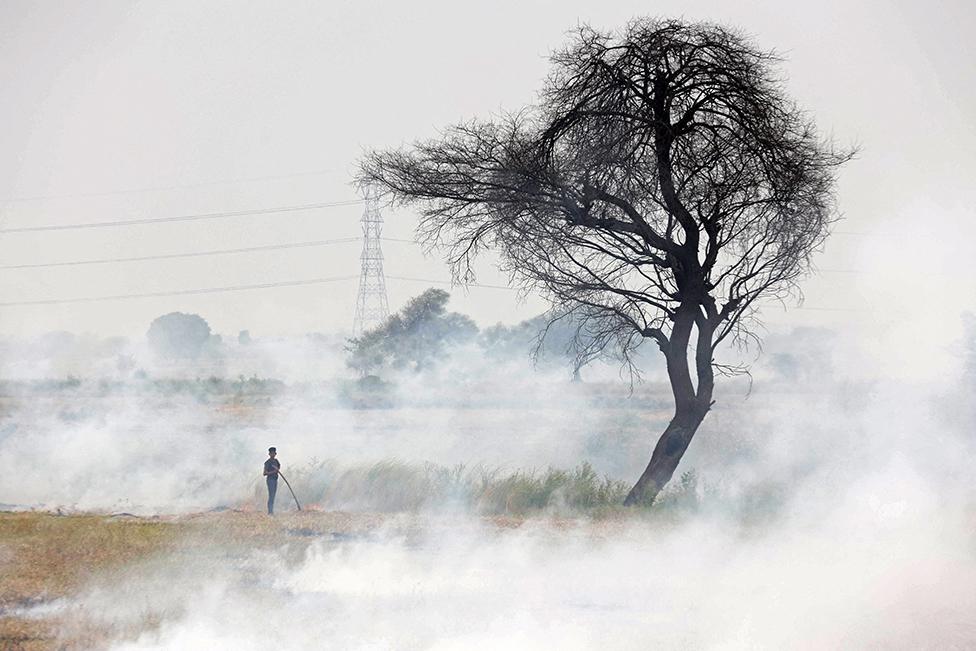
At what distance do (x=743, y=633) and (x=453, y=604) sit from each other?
3.27 metres

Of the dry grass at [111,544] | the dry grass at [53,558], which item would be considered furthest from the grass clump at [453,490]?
the dry grass at [53,558]

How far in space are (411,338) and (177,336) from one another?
47227 millimetres

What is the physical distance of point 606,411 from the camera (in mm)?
45719

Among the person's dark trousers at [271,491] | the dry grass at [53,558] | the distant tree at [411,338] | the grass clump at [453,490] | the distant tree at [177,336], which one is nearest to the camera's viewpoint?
the dry grass at [53,558]

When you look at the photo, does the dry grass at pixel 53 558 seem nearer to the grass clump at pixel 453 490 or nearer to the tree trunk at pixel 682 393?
the grass clump at pixel 453 490

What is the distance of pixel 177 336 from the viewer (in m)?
112

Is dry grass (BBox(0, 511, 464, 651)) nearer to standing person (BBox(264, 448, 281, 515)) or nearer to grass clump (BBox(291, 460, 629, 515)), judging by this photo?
standing person (BBox(264, 448, 281, 515))

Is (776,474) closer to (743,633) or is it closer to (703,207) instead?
(703,207)

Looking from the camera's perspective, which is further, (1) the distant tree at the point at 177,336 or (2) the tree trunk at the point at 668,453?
(1) the distant tree at the point at 177,336

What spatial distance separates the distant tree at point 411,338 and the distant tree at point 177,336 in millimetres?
40864

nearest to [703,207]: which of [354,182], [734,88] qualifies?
[734,88]

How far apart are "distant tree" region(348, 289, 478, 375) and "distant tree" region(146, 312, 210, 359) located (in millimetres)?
40864

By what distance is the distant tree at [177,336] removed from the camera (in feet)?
361

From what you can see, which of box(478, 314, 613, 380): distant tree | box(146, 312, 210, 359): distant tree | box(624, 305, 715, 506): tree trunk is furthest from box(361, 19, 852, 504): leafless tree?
box(146, 312, 210, 359): distant tree
